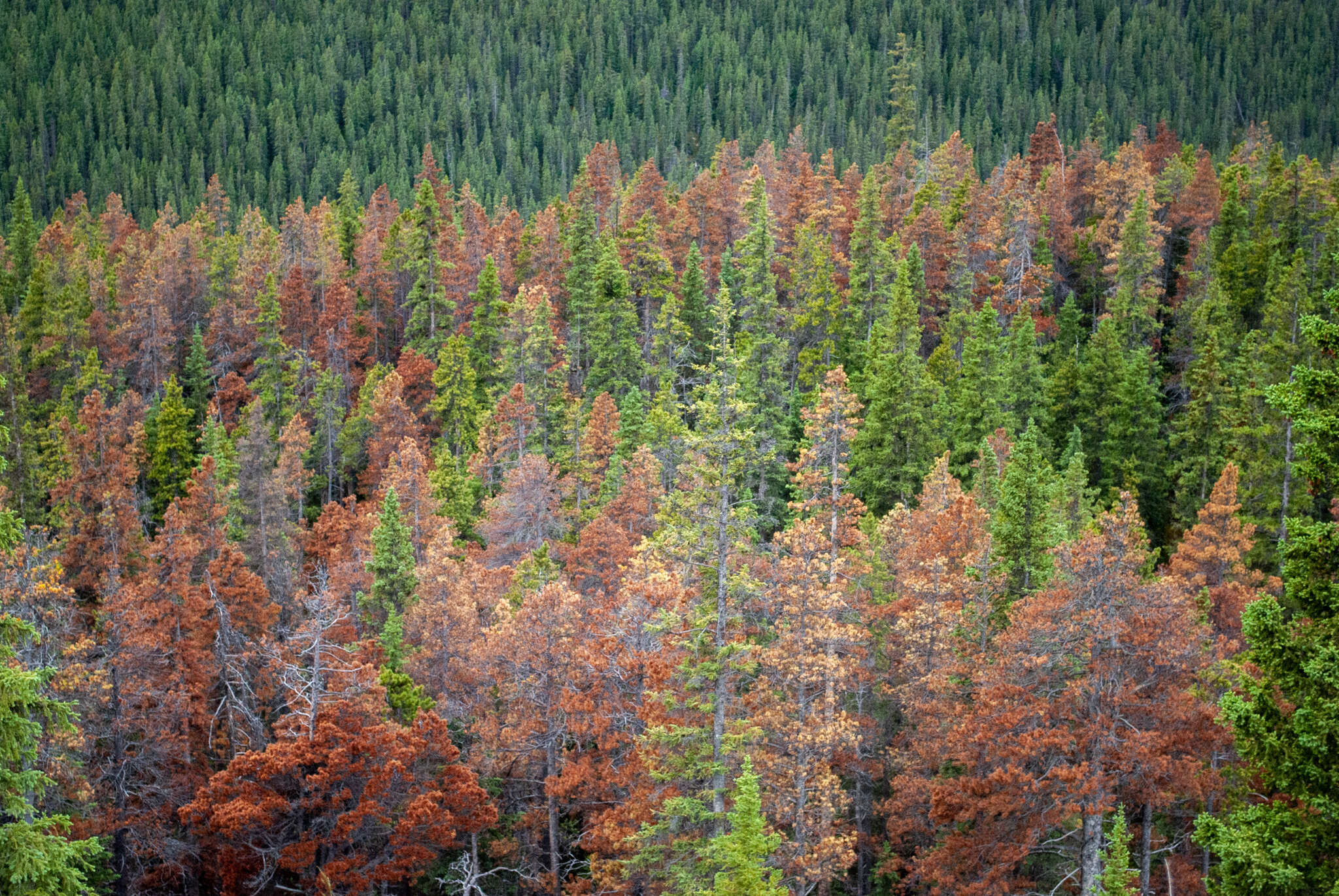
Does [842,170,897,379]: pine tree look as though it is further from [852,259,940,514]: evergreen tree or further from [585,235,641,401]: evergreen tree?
[585,235,641,401]: evergreen tree

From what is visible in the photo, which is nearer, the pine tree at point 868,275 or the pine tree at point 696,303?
the pine tree at point 868,275

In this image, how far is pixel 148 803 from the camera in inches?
1452

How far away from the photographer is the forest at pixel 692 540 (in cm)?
2870

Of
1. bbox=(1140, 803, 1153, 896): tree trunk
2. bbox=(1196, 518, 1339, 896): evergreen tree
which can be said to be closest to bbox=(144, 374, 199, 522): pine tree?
bbox=(1140, 803, 1153, 896): tree trunk

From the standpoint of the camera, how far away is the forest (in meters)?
28.7

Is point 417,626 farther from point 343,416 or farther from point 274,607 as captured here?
point 343,416

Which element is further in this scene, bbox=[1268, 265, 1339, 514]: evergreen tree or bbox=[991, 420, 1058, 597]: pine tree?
bbox=[991, 420, 1058, 597]: pine tree

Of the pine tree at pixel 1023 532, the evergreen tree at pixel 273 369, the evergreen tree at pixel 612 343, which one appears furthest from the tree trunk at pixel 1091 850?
the evergreen tree at pixel 273 369

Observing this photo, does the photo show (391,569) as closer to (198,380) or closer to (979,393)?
(979,393)

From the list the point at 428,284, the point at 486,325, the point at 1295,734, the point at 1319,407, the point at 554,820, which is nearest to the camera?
the point at 1295,734

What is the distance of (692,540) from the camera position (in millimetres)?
28359

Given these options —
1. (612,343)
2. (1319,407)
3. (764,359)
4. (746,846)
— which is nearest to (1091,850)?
(746,846)

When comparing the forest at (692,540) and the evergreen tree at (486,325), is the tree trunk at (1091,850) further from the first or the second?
the evergreen tree at (486,325)

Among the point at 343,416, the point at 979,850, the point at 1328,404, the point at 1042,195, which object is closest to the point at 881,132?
the point at 1042,195
